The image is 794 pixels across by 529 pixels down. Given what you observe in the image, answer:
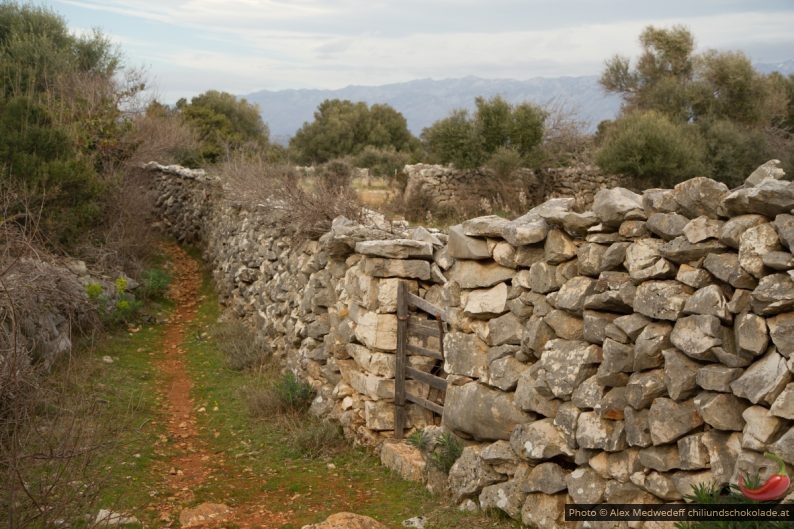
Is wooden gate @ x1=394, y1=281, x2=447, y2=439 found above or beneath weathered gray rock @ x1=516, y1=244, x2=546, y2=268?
beneath

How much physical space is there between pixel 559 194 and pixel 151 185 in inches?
459

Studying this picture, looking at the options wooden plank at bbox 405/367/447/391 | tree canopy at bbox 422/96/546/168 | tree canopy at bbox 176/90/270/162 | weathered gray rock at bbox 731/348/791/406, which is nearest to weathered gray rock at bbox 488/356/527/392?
wooden plank at bbox 405/367/447/391

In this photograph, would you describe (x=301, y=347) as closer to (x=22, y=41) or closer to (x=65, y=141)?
(x=65, y=141)

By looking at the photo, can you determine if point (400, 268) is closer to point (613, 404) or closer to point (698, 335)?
point (613, 404)

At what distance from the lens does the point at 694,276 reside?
4930 millimetres

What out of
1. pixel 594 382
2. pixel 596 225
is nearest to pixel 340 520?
pixel 594 382

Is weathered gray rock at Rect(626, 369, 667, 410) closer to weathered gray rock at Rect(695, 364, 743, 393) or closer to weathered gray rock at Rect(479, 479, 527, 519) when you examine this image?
weathered gray rock at Rect(695, 364, 743, 393)

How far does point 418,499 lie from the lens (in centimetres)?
727

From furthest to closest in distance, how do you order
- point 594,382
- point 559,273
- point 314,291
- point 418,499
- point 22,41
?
1. point 22,41
2. point 314,291
3. point 418,499
4. point 559,273
5. point 594,382

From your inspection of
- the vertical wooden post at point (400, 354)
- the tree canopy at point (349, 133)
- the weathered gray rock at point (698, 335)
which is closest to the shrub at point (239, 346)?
the vertical wooden post at point (400, 354)

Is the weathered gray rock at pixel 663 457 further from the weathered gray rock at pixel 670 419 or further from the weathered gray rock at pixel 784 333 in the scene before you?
the weathered gray rock at pixel 784 333

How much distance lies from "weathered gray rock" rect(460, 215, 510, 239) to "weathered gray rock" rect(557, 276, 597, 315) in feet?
2.91

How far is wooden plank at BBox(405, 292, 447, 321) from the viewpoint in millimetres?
7814

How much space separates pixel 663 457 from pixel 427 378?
336cm
